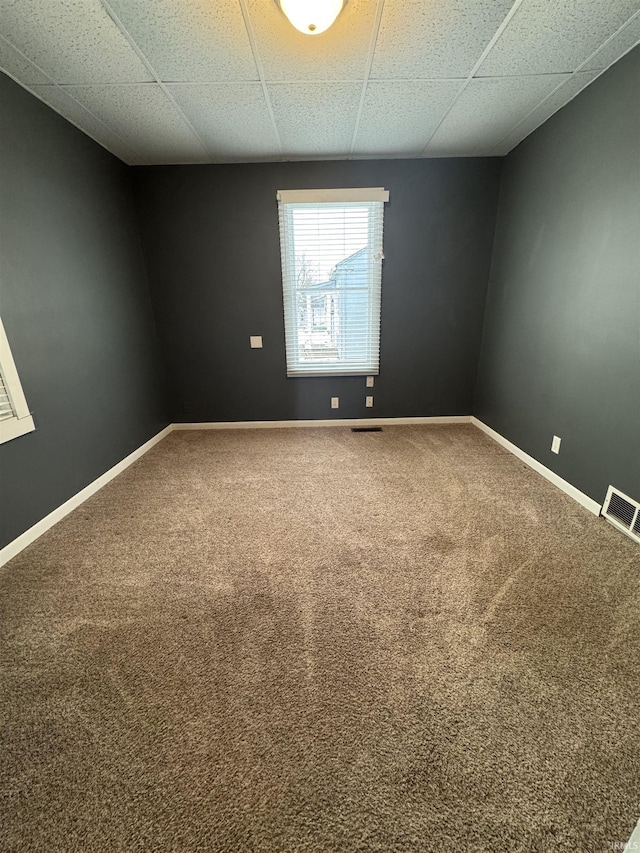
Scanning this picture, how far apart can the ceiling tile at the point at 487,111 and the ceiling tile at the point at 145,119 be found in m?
1.95

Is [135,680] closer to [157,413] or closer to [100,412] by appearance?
[100,412]

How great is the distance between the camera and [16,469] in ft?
6.02

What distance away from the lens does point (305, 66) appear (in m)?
1.78

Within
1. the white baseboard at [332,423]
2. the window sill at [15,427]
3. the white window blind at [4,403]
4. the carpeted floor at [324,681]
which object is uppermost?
the white window blind at [4,403]

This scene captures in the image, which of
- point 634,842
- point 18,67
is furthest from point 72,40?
point 634,842

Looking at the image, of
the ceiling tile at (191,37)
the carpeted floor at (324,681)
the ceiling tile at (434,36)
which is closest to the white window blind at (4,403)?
the carpeted floor at (324,681)

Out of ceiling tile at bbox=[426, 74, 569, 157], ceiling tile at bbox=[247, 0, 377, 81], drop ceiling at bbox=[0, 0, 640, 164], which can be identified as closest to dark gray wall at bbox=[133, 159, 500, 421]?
ceiling tile at bbox=[426, 74, 569, 157]

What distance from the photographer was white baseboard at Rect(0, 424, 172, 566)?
178 cm

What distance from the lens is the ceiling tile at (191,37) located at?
1.42 m

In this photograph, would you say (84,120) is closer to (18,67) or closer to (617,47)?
(18,67)

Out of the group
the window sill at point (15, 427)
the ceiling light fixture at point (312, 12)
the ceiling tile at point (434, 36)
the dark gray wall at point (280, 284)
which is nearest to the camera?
the ceiling light fixture at point (312, 12)

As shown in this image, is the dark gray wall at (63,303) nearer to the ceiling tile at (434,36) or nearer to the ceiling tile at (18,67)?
the ceiling tile at (18,67)

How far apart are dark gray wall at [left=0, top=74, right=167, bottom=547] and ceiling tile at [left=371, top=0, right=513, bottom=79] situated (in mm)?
2114

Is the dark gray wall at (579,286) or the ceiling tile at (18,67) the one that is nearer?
the ceiling tile at (18,67)
